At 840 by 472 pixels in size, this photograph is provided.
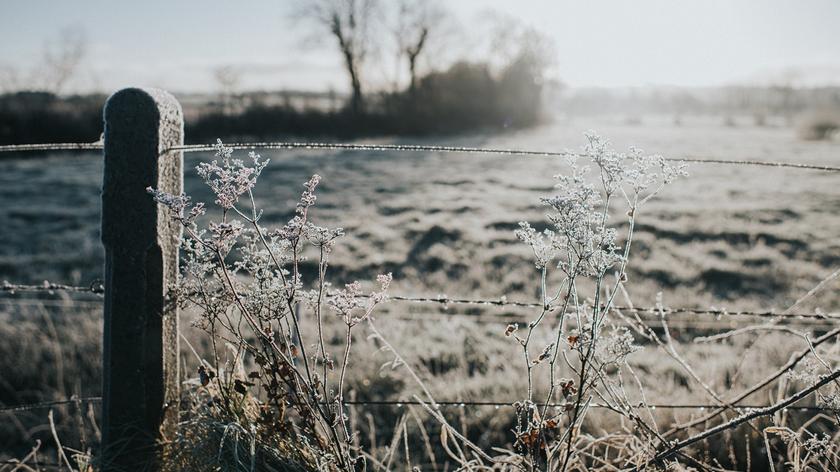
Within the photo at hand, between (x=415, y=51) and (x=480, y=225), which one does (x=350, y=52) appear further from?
(x=480, y=225)

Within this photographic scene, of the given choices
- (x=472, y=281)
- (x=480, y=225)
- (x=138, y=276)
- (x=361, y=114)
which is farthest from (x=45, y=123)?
(x=138, y=276)

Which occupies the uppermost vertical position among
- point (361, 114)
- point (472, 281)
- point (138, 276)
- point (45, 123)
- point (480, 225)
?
point (361, 114)

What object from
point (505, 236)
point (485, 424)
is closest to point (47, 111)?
point (505, 236)

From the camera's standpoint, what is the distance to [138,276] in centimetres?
189

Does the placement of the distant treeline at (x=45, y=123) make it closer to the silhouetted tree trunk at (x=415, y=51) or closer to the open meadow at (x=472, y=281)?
the open meadow at (x=472, y=281)

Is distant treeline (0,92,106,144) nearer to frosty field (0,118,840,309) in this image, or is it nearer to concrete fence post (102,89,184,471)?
frosty field (0,118,840,309)

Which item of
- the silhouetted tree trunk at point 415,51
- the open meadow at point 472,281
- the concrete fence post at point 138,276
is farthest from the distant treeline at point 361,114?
the concrete fence post at point 138,276

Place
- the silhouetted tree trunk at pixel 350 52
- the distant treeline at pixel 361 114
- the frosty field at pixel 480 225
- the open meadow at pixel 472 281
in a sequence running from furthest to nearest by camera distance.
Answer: the silhouetted tree trunk at pixel 350 52
the distant treeline at pixel 361 114
the frosty field at pixel 480 225
the open meadow at pixel 472 281

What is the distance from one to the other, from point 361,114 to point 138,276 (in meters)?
31.9

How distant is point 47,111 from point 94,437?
27399 millimetres

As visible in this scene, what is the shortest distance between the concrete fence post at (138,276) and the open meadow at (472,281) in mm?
357

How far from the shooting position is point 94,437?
3.89 metres

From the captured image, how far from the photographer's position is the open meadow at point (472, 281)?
13.1 ft

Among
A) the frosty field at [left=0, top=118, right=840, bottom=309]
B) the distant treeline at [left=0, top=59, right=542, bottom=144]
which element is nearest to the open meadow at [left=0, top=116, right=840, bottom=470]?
the frosty field at [left=0, top=118, right=840, bottom=309]
